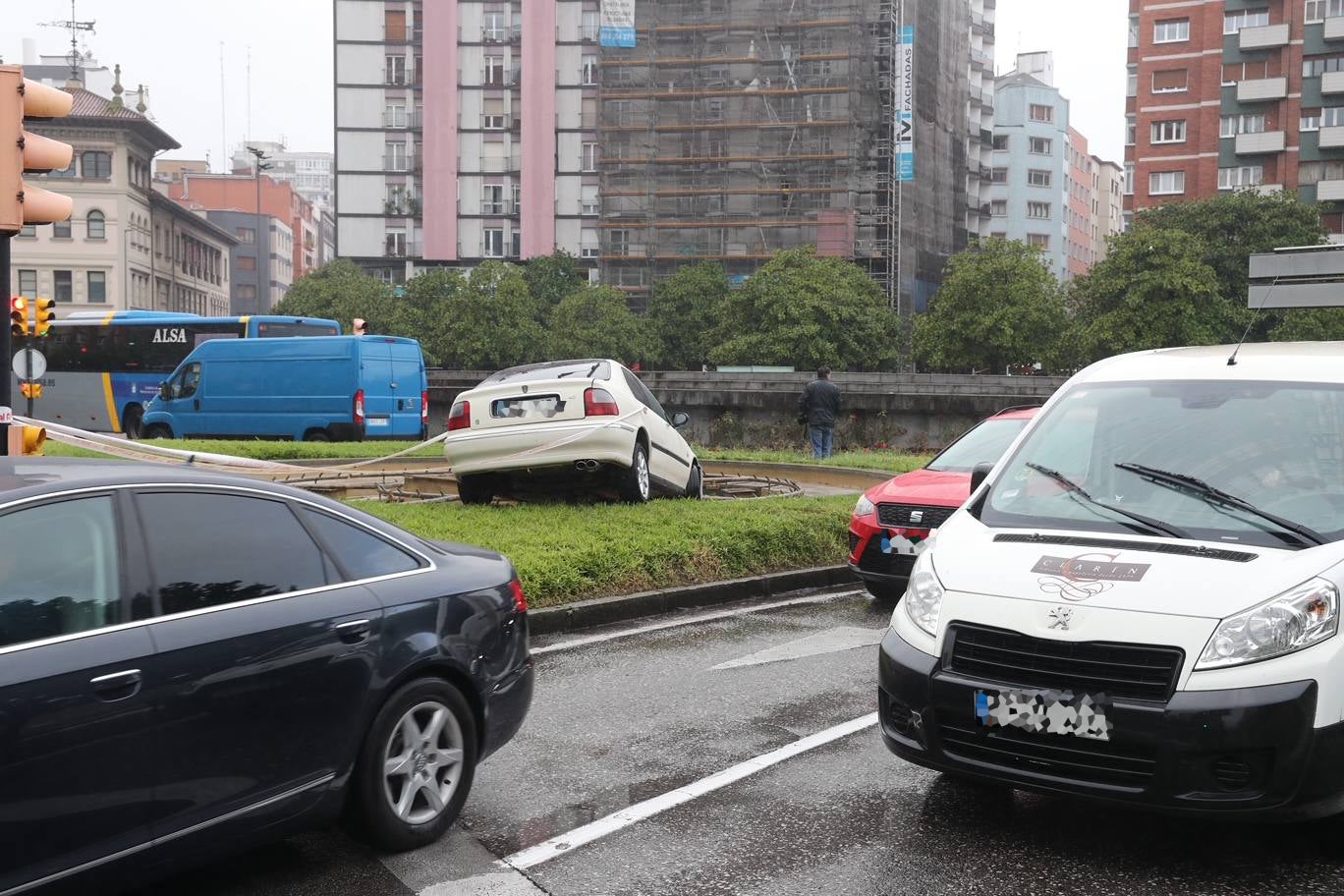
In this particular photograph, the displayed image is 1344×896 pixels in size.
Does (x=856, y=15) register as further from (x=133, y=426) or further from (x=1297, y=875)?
(x=1297, y=875)

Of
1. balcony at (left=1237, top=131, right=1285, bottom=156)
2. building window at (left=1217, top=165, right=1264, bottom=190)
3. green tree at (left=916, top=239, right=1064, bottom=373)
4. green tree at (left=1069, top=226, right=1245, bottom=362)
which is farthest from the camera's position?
building window at (left=1217, top=165, right=1264, bottom=190)

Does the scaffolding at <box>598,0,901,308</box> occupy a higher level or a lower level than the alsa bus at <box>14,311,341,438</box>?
higher

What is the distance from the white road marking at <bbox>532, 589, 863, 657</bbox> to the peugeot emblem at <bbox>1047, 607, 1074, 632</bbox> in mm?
4221

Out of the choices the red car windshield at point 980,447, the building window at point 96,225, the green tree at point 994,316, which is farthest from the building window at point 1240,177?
the red car windshield at point 980,447

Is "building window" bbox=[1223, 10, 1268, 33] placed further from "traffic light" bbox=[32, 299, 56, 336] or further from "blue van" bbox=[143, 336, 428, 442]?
"traffic light" bbox=[32, 299, 56, 336]

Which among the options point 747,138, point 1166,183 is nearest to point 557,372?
point 747,138

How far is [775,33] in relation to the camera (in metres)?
87.2

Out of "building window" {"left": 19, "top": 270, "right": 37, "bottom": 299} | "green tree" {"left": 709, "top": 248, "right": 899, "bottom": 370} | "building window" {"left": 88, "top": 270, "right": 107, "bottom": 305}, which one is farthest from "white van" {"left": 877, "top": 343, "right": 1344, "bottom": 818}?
"building window" {"left": 19, "top": 270, "right": 37, "bottom": 299}

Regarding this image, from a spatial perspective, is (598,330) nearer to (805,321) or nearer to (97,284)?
(805,321)

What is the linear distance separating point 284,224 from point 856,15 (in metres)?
77.3

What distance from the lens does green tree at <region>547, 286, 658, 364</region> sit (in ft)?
252

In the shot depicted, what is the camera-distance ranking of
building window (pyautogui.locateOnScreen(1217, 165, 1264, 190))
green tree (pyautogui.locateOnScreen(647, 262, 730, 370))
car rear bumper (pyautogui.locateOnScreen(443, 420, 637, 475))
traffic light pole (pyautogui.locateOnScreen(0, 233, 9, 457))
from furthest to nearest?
building window (pyautogui.locateOnScreen(1217, 165, 1264, 190))
green tree (pyautogui.locateOnScreen(647, 262, 730, 370))
car rear bumper (pyautogui.locateOnScreen(443, 420, 637, 475))
traffic light pole (pyautogui.locateOnScreen(0, 233, 9, 457))

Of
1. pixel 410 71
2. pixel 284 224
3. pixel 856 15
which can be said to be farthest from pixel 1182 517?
pixel 284 224

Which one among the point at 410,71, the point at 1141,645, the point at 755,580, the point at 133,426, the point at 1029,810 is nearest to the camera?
the point at 1141,645
